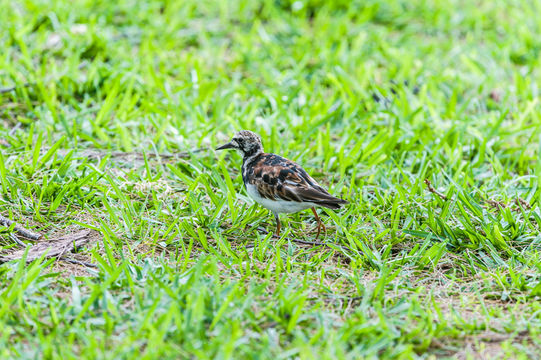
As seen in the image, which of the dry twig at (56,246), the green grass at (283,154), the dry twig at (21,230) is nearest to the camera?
the green grass at (283,154)

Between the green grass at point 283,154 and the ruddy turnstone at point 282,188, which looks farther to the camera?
the ruddy turnstone at point 282,188

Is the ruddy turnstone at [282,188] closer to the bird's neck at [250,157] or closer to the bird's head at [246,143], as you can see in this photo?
the bird's neck at [250,157]

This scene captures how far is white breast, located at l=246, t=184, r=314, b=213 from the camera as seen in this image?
459cm

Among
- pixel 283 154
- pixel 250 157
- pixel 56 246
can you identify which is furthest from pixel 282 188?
pixel 56 246

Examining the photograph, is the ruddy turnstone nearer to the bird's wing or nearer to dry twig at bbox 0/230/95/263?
the bird's wing

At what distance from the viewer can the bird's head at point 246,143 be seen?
512 cm

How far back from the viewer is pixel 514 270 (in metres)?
4.29

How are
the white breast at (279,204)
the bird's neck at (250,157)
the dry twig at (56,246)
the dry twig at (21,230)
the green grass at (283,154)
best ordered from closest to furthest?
the green grass at (283,154) < the dry twig at (56,246) < the dry twig at (21,230) < the white breast at (279,204) < the bird's neck at (250,157)

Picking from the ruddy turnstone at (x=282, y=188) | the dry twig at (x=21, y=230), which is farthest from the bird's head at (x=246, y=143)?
the dry twig at (x=21, y=230)

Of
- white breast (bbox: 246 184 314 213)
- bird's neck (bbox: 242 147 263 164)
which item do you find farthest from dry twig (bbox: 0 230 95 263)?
bird's neck (bbox: 242 147 263 164)

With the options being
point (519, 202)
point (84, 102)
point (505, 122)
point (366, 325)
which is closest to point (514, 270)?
point (519, 202)

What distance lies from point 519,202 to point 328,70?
10.2 feet

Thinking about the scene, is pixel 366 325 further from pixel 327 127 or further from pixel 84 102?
pixel 84 102

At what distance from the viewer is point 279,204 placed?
182 inches
